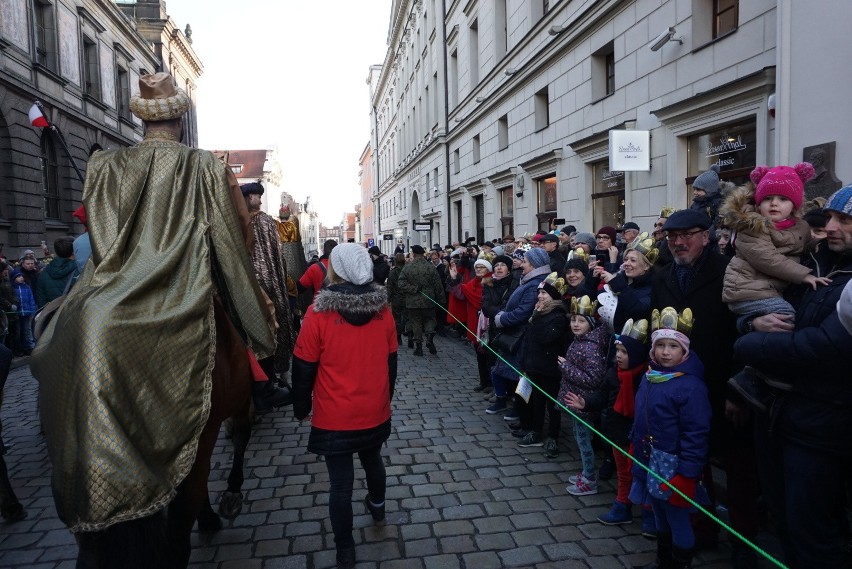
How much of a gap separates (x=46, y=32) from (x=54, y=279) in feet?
48.6

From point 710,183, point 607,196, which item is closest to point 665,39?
point 607,196

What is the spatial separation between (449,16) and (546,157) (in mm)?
13005

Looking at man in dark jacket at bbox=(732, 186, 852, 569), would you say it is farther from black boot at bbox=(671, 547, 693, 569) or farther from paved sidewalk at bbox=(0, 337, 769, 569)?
paved sidewalk at bbox=(0, 337, 769, 569)

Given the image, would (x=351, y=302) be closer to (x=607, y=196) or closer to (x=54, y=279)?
(x=54, y=279)

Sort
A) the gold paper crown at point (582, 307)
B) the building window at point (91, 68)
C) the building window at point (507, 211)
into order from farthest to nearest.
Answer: the building window at point (91, 68)
the building window at point (507, 211)
the gold paper crown at point (582, 307)

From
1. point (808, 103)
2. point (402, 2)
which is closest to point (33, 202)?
point (808, 103)

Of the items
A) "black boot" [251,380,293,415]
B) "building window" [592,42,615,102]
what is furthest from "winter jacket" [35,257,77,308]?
"building window" [592,42,615,102]

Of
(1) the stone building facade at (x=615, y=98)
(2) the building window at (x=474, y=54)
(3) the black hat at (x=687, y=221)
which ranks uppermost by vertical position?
(2) the building window at (x=474, y=54)

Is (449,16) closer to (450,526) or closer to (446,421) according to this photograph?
(446,421)

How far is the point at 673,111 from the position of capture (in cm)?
907

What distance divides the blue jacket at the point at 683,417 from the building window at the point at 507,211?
1453cm

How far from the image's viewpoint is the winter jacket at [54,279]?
332 inches

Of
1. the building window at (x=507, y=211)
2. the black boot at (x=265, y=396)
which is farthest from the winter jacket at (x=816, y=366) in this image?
the building window at (x=507, y=211)

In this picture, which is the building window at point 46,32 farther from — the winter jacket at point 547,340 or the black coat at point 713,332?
the black coat at point 713,332
